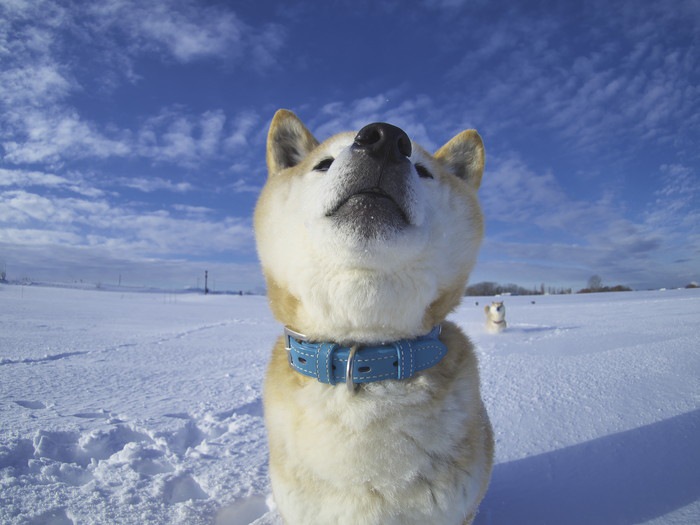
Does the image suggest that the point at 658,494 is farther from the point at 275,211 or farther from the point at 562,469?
the point at 275,211

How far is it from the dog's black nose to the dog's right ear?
0.87 m

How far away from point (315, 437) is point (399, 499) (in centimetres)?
38

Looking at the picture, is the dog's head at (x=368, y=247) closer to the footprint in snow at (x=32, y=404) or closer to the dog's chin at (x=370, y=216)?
the dog's chin at (x=370, y=216)

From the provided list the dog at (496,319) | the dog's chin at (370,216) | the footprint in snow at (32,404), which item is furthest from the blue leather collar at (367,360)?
the dog at (496,319)

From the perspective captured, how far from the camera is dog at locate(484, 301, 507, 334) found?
9.30m

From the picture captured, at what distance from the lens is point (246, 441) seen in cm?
296

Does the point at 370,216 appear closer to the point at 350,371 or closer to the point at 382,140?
the point at 382,140

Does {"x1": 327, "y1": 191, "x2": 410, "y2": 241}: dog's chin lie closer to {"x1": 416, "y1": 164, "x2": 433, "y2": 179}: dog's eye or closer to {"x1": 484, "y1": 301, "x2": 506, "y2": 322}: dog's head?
{"x1": 416, "y1": 164, "x2": 433, "y2": 179}: dog's eye

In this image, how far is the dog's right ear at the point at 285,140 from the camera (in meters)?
2.18

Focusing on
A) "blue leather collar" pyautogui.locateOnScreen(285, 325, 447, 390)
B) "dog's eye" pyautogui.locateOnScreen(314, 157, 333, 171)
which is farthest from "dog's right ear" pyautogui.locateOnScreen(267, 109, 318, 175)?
"blue leather collar" pyautogui.locateOnScreen(285, 325, 447, 390)

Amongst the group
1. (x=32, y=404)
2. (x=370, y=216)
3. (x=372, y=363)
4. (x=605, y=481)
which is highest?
(x=370, y=216)

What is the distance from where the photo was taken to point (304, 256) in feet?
5.03

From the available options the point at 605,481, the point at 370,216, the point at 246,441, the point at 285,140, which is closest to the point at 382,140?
the point at 370,216

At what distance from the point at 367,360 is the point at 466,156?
151 cm
